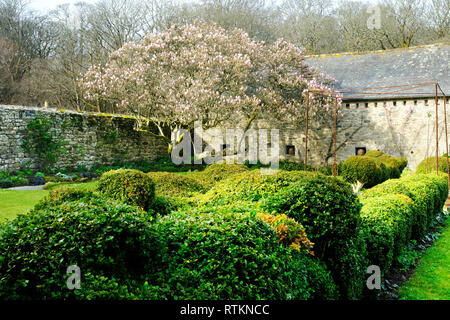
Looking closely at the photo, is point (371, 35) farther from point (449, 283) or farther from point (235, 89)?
point (449, 283)

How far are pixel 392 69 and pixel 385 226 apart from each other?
17.4 metres

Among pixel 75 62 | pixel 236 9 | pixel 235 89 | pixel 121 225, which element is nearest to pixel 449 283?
pixel 121 225

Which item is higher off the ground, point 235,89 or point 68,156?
point 235,89

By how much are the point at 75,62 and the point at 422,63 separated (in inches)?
831

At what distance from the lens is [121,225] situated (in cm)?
262

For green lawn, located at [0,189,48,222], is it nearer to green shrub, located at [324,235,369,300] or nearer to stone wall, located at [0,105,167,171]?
stone wall, located at [0,105,167,171]

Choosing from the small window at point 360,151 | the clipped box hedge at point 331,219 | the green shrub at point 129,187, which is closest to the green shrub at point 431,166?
the small window at point 360,151

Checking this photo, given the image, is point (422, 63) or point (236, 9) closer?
point (422, 63)

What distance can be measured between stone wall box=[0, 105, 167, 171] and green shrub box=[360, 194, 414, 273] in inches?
466

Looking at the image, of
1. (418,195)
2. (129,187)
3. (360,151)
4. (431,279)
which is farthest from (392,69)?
(129,187)

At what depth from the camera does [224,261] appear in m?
2.70

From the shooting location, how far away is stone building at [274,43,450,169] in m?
18.4

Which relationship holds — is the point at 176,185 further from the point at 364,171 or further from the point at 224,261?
the point at 224,261

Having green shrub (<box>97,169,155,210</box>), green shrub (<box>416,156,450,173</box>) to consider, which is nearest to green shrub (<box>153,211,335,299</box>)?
green shrub (<box>97,169,155,210</box>)
